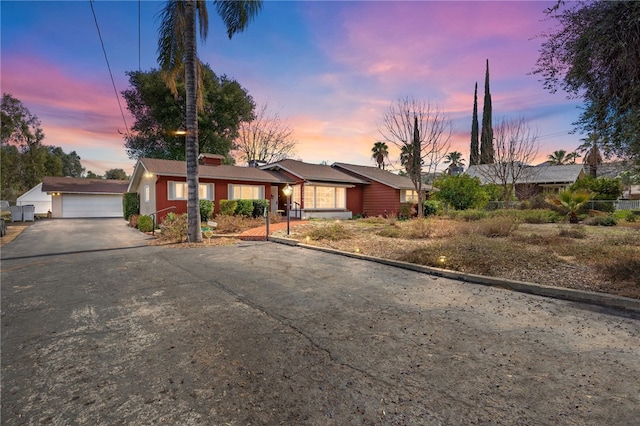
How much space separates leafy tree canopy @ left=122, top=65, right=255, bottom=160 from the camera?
27781 millimetres

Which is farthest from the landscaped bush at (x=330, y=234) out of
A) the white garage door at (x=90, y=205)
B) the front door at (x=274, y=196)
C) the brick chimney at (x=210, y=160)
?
the white garage door at (x=90, y=205)

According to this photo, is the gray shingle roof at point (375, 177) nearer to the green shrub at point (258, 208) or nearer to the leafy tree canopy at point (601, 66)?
the green shrub at point (258, 208)

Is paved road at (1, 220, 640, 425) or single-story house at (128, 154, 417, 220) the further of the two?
single-story house at (128, 154, 417, 220)

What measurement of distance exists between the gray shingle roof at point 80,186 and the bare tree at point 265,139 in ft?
45.4

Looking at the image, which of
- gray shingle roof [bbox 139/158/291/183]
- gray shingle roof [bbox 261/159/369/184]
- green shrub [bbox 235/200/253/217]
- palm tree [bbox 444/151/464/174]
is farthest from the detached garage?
palm tree [bbox 444/151/464/174]

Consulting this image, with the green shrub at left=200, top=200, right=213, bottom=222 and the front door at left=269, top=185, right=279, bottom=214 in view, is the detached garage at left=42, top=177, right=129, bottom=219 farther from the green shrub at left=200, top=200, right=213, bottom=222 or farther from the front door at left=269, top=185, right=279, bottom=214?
the green shrub at left=200, top=200, right=213, bottom=222

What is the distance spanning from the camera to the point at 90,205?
101 ft

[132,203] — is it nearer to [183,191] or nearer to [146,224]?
[183,191]

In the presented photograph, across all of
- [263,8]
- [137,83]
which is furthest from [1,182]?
[263,8]

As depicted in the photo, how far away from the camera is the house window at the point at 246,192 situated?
1951cm

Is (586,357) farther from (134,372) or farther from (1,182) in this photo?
(1,182)

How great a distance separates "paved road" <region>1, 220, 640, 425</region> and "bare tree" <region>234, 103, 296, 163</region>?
32.8 meters

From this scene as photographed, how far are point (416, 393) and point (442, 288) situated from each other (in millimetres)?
3400

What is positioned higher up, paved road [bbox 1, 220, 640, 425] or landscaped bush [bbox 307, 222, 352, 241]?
landscaped bush [bbox 307, 222, 352, 241]
